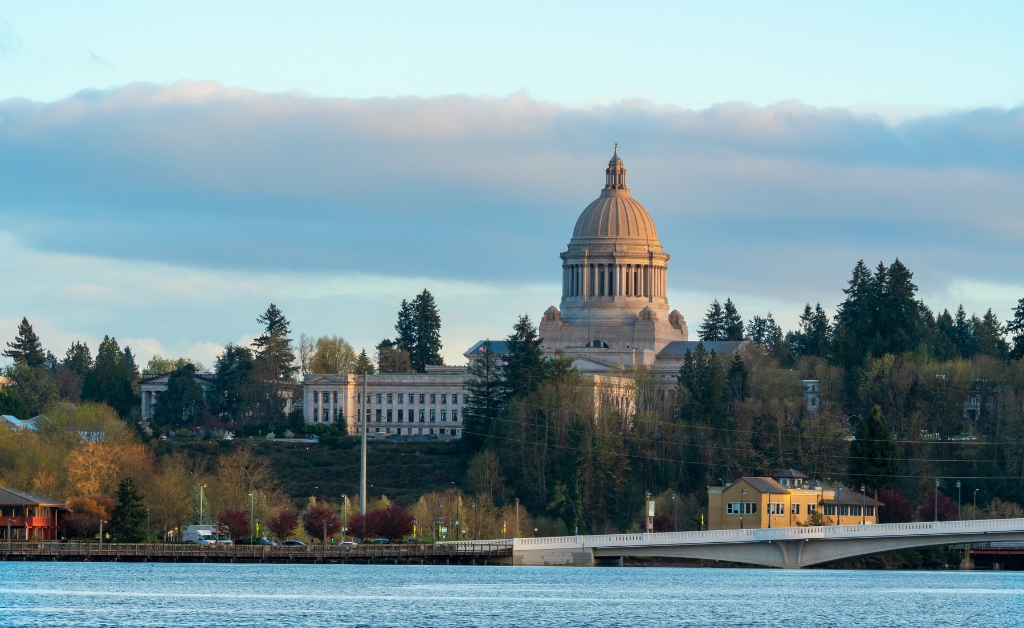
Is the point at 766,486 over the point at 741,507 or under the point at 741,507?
over

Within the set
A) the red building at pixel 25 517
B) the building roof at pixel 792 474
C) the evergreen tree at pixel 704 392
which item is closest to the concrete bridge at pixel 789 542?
the building roof at pixel 792 474

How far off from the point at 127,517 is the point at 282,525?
1072cm

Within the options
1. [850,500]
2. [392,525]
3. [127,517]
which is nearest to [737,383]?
[850,500]

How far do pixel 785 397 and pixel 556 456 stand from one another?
19908mm

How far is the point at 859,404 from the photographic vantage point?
549ft

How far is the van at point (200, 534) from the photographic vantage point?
429 feet

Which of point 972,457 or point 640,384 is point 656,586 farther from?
point 640,384

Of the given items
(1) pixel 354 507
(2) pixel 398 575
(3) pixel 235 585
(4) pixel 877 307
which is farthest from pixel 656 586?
(4) pixel 877 307

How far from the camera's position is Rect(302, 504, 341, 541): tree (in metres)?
134

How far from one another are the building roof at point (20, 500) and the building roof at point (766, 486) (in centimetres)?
4174

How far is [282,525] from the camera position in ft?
439

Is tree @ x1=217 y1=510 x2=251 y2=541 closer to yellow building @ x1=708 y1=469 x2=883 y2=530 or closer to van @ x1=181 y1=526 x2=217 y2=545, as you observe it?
van @ x1=181 y1=526 x2=217 y2=545

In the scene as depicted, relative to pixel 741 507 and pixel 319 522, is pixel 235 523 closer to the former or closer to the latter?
pixel 319 522

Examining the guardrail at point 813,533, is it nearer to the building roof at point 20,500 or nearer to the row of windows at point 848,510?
the row of windows at point 848,510
